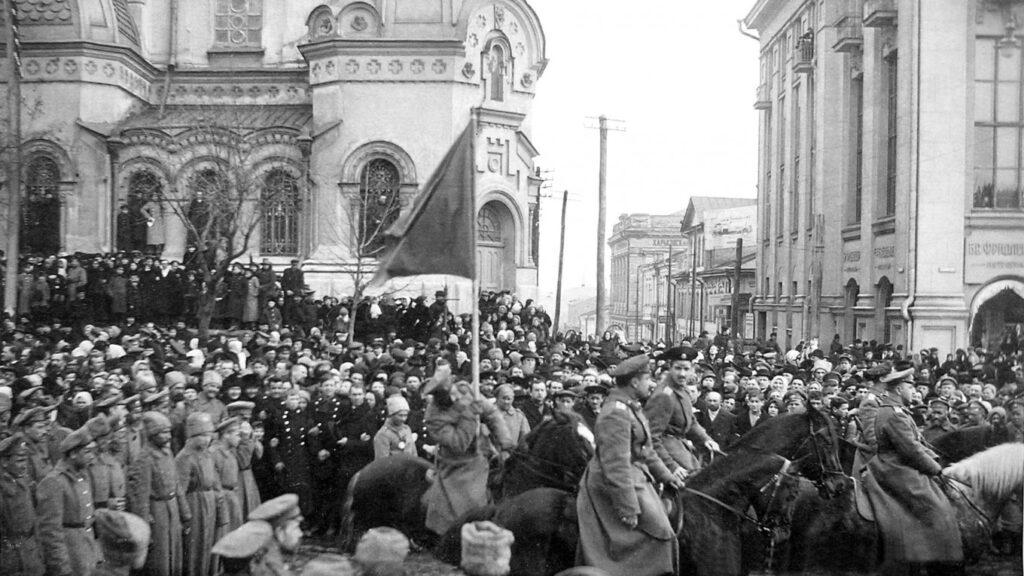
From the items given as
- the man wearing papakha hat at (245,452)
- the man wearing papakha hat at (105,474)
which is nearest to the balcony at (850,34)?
the man wearing papakha hat at (245,452)

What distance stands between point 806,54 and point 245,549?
118ft

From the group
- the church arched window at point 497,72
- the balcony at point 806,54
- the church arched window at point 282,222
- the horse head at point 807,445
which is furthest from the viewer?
→ the balcony at point 806,54

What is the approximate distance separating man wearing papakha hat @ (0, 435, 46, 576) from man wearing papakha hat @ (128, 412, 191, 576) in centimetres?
94

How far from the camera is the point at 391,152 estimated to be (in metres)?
32.9

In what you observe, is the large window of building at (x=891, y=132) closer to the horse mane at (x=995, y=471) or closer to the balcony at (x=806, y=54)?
the balcony at (x=806, y=54)

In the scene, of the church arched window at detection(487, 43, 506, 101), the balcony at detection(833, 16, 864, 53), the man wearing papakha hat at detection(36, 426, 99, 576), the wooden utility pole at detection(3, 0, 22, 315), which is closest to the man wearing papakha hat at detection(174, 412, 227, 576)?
the man wearing papakha hat at detection(36, 426, 99, 576)

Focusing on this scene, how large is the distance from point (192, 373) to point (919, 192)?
58.4 feet

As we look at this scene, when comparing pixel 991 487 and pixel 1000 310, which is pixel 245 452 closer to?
pixel 991 487

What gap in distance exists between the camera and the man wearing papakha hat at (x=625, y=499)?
7.09 metres

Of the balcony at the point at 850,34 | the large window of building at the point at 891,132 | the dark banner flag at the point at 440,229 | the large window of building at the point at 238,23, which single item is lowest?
the dark banner flag at the point at 440,229

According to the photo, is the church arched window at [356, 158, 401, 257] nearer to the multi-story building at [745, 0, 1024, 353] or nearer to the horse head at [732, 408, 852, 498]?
the multi-story building at [745, 0, 1024, 353]

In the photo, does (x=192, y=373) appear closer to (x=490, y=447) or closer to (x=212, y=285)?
(x=490, y=447)

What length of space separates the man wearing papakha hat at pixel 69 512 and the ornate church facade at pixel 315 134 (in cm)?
2280

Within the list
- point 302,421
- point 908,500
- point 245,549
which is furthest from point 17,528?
point 908,500
